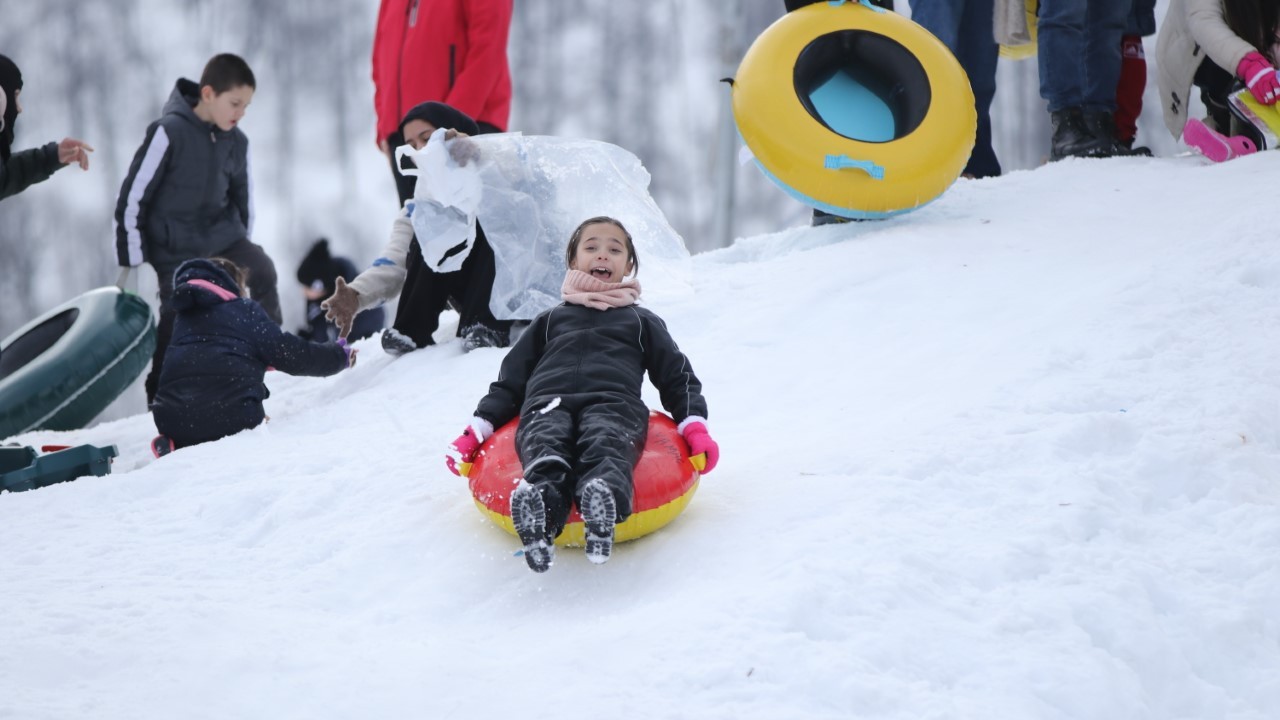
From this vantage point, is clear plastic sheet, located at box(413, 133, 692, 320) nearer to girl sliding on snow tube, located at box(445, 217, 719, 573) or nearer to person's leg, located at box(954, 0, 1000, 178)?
girl sliding on snow tube, located at box(445, 217, 719, 573)

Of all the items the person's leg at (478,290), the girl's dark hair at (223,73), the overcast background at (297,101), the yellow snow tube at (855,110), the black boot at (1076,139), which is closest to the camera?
the person's leg at (478,290)

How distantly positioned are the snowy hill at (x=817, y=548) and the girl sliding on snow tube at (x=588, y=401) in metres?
0.15

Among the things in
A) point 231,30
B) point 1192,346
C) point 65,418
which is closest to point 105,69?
point 231,30

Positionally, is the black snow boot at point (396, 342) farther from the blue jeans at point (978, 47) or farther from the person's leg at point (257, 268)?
the blue jeans at point (978, 47)

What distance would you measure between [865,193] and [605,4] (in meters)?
5.15

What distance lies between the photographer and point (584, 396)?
221 centimetres

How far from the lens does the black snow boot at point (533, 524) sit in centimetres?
187

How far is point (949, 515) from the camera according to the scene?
1912mm

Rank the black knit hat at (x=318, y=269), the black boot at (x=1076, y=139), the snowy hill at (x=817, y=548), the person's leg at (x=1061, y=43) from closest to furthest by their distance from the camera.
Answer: the snowy hill at (x=817, y=548) < the person's leg at (x=1061, y=43) < the black boot at (x=1076, y=139) < the black knit hat at (x=318, y=269)

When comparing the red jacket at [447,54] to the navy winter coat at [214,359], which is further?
the red jacket at [447,54]

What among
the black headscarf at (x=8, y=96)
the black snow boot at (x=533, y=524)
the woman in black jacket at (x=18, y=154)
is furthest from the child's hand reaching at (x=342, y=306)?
the black snow boot at (x=533, y=524)

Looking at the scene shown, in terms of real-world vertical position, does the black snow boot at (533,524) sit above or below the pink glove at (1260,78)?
below

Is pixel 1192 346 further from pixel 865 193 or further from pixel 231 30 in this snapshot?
pixel 231 30

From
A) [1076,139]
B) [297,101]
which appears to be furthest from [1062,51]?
[297,101]
